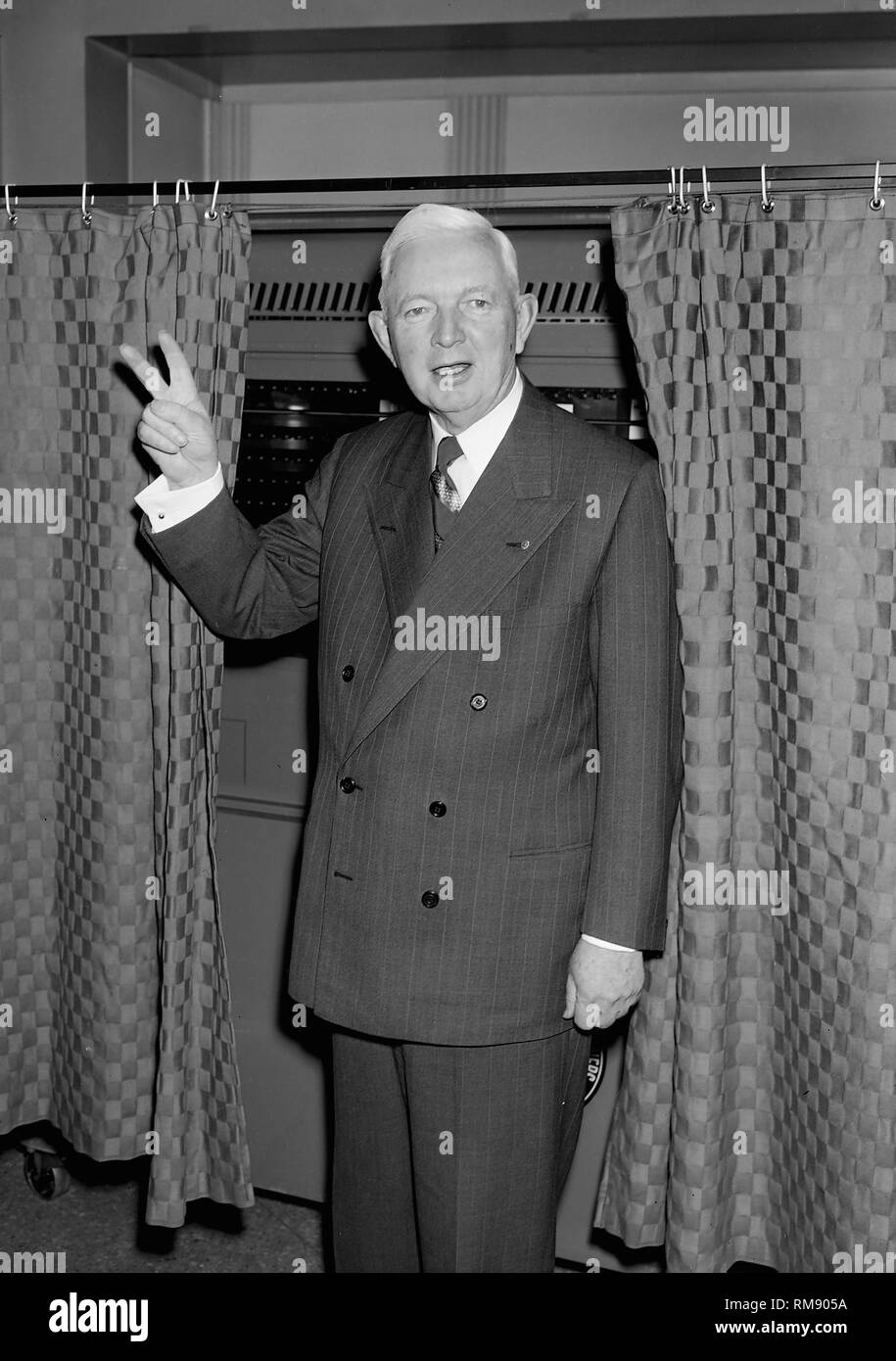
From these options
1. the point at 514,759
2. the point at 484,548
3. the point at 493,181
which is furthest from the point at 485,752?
the point at 493,181

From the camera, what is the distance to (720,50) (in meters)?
2.21

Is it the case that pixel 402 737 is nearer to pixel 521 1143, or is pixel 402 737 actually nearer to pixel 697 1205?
pixel 521 1143

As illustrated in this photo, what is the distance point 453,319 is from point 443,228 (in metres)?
0.11

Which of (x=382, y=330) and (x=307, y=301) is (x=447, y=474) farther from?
(x=307, y=301)

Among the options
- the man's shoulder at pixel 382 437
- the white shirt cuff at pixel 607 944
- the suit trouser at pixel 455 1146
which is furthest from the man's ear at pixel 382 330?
the suit trouser at pixel 455 1146

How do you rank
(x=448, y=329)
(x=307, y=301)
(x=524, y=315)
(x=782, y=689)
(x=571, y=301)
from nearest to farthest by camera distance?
(x=448, y=329) < (x=524, y=315) < (x=782, y=689) < (x=571, y=301) < (x=307, y=301)

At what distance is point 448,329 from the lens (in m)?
1.49

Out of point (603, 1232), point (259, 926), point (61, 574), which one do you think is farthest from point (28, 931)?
point (603, 1232)

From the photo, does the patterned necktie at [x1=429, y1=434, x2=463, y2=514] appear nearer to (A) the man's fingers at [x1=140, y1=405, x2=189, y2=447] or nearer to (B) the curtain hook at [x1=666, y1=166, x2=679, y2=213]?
(A) the man's fingers at [x1=140, y1=405, x2=189, y2=447]

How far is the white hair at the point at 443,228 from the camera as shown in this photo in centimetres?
151

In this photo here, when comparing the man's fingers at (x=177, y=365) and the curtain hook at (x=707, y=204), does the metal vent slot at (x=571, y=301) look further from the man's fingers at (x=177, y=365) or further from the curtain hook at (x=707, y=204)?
the man's fingers at (x=177, y=365)

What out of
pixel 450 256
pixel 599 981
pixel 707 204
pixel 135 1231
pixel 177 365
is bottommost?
pixel 135 1231

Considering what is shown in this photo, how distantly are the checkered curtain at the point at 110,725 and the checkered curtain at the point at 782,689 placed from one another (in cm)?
64

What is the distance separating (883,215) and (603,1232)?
5.20 ft
